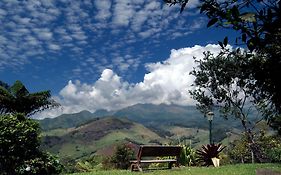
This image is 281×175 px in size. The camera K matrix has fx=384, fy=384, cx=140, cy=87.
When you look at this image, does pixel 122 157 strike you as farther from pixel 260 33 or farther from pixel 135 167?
pixel 260 33

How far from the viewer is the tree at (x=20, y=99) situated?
2358cm

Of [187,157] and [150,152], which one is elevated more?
[187,157]

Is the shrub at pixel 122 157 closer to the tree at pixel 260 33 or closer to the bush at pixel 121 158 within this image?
the bush at pixel 121 158

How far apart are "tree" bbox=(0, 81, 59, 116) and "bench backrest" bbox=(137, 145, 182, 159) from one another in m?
8.74

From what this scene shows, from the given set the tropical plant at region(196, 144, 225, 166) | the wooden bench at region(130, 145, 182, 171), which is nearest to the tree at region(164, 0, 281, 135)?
the wooden bench at region(130, 145, 182, 171)

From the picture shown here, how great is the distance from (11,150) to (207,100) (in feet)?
76.4

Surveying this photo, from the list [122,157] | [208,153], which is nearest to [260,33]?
[208,153]

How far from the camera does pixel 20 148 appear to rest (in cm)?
1908

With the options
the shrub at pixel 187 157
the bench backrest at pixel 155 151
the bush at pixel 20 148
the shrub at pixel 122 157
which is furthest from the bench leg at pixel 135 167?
the shrub at pixel 122 157

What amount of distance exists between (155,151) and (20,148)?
6.75 metres

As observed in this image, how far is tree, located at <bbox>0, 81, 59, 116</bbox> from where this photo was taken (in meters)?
23.6

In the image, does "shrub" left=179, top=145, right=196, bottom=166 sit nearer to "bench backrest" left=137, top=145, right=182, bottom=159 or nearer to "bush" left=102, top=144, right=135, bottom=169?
"bench backrest" left=137, top=145, right=182, bottom=159

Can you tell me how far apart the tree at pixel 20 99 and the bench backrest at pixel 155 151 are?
28.7 feet

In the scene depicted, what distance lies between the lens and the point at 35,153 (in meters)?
20.2
